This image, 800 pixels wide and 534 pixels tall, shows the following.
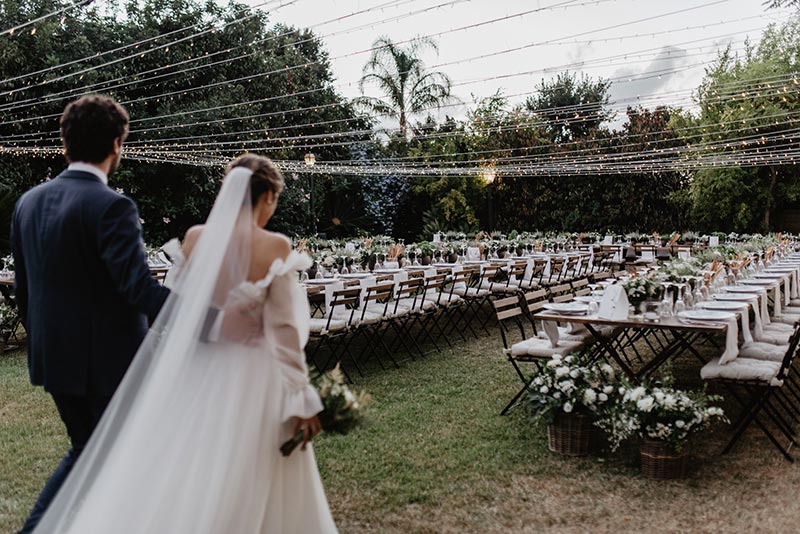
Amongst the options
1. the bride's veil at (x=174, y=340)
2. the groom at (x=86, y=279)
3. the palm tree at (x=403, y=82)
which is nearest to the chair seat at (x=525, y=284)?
the bride's veil at (x=174, y=340)

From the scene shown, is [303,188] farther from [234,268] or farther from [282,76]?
[234,268]

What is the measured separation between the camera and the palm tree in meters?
23.7

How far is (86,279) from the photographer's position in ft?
8.25

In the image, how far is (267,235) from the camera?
2543 millimetres

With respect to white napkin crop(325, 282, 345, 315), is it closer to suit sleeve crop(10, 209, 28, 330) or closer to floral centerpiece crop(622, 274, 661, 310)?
floral centerpiece crop(622, 274, 661, 310)

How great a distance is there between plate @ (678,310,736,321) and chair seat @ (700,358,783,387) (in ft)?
1.03

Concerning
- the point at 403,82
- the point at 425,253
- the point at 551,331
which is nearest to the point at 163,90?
the point at 403,82

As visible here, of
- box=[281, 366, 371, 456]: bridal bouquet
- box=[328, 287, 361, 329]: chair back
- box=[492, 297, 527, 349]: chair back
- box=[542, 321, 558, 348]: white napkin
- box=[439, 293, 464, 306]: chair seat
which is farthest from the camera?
box=[439, 293, 464, 306]: chair seat

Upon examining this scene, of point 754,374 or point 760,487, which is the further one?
point 754,374

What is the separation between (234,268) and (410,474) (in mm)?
2223

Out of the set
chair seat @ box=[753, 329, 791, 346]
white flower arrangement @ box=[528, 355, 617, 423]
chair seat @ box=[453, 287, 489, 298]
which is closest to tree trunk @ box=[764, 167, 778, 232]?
chair seat @ box=[453, 287, 489, 298]

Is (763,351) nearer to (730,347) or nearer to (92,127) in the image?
(730,347)

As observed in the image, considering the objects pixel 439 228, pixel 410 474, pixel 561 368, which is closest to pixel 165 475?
pixel 410 474

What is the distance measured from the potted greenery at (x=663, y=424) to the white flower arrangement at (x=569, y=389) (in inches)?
9.8
